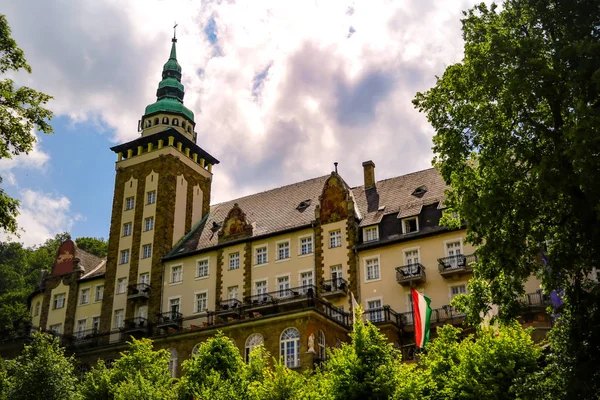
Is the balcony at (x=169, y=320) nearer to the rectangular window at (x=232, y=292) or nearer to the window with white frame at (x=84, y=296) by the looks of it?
the rectangular window at (x=232, y=292)

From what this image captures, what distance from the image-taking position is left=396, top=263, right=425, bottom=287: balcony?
39.8 m

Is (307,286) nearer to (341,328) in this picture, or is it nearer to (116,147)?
(341,328)

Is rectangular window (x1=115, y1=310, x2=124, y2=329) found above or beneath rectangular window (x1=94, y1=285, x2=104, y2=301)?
beneath

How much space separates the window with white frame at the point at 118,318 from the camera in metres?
49.8

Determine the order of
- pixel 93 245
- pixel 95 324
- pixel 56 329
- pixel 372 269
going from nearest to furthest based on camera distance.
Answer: pixel 372 269, pixel 95 324, pixel 56 329, pixel 93 245

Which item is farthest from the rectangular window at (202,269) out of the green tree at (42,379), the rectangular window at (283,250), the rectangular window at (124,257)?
the green tree at (42,379)

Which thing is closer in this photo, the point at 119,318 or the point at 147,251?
the point at 119,318

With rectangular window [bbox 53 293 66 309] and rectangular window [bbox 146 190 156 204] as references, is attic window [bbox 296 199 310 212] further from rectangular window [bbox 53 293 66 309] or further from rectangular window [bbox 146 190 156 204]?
rectangular window [bbox 53 293 66 309]

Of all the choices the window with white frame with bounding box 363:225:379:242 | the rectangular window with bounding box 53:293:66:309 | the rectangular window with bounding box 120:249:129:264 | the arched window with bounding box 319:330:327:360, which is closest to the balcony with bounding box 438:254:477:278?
the window with white frame with bounding box 363:225:379:242

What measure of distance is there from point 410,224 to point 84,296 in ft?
85.3

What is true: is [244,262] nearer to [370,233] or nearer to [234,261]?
[234,261]

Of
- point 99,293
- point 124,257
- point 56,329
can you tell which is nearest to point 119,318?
point 99,293

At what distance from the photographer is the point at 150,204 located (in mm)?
53250

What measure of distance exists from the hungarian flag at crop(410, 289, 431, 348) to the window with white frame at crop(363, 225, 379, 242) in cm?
1175
